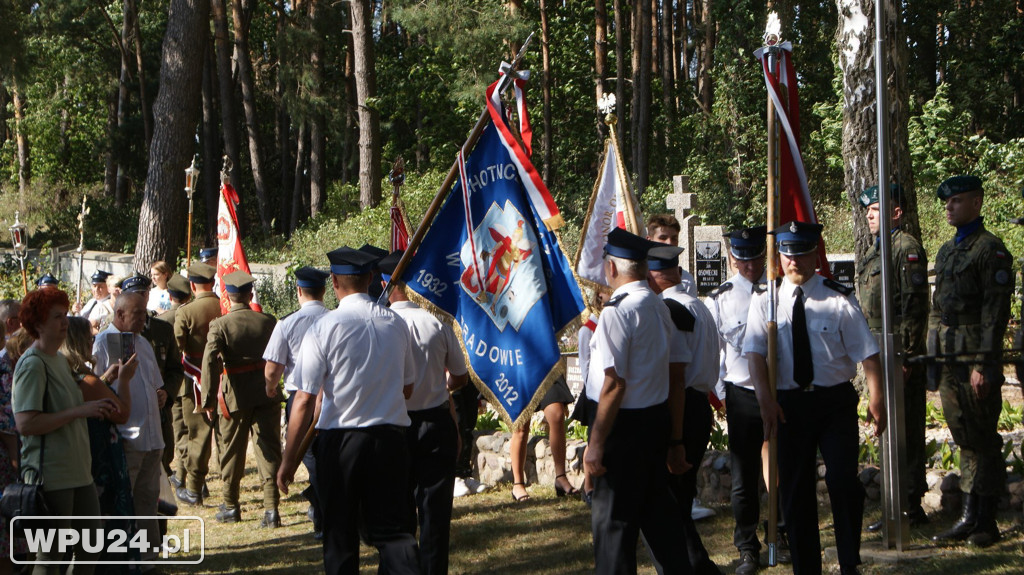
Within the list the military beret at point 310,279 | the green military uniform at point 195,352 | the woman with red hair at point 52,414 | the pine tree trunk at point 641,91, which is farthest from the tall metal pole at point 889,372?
the pine tree trunk at point 641,91

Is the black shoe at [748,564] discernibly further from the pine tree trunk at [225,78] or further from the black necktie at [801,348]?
the pine tree trunk at [225,78]

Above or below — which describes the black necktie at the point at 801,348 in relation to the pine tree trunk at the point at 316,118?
below

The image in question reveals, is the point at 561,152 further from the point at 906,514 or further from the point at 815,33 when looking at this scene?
A: the point at 906,514

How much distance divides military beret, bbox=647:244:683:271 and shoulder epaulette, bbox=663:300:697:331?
32 cm

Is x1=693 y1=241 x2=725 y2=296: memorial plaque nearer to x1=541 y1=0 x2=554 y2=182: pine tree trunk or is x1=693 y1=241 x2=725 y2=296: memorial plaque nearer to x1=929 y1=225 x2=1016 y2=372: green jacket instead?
x1=929 y1=225 x2=1016 y2=372: green jacket

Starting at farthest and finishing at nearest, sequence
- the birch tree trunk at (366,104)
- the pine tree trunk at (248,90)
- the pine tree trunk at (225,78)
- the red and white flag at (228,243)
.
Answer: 1. the pine tree trunk at (248,90)
2. the pine tree trunk at (225,78)
3. the birch tree trunk at (366,104)
4. the red and white flag at (228,243)

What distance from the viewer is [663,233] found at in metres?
6.77

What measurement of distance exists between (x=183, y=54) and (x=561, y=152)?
24.5m

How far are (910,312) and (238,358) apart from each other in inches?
200

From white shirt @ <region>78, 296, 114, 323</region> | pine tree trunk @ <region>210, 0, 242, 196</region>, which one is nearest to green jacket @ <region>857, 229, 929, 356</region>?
white shirt @ <region>78, 296, 114, 323</region>

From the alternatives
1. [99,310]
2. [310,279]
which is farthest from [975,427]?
[99,310]

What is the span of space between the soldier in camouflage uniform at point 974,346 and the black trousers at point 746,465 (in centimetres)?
117

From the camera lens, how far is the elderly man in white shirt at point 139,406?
21.4 ft

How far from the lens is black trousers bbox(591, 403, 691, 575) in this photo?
5039mm
